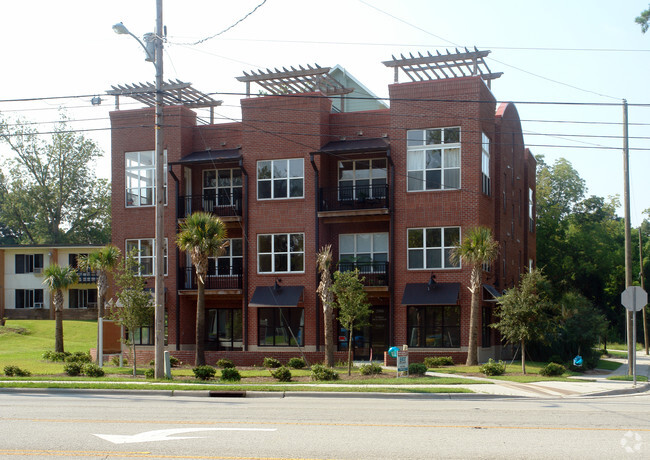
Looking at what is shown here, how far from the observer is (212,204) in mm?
35781

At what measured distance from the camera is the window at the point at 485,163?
32.3 metres

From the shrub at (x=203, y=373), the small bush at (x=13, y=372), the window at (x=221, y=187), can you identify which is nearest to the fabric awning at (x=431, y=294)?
the window at (x=221, y=187)

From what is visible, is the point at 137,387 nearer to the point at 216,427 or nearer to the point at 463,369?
the point at 216,427

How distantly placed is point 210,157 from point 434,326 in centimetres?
1310

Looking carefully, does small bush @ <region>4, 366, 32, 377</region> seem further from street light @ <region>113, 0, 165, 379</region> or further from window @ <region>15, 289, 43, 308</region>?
window @ <region>15, 289, 43, 308</region>

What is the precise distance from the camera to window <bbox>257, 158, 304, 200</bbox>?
33844 mm

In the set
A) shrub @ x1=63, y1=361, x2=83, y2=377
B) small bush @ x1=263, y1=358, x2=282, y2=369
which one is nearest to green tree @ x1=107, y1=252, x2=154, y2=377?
shrub @ x1=63, y1=361, x2=83, y2=377

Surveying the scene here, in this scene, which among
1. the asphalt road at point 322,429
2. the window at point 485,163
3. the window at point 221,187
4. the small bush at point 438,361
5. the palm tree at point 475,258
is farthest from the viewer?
the window at point 221,187

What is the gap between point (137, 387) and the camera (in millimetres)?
20734

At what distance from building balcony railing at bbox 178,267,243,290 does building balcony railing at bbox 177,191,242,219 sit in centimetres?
272

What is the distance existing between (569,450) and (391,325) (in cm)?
2189

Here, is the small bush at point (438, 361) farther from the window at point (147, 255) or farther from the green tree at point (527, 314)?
the window at point (147, 255)

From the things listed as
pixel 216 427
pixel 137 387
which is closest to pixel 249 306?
pixel 137 387

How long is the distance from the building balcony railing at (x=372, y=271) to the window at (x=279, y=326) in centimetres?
309
